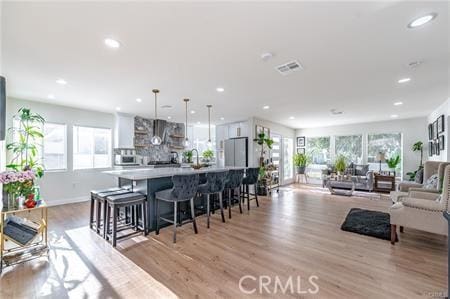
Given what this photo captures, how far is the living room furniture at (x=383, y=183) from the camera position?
Answer: 6.85m

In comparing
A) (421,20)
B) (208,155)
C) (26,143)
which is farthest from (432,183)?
(26,143)

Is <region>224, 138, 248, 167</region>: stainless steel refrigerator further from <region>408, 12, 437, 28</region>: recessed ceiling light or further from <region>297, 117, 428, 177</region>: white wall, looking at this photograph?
<region>408, 12, 437, 28</region>: recessed ceiling light

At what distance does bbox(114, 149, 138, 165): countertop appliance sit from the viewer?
6.05 meters

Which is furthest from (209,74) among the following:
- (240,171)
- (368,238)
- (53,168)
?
(53,168)

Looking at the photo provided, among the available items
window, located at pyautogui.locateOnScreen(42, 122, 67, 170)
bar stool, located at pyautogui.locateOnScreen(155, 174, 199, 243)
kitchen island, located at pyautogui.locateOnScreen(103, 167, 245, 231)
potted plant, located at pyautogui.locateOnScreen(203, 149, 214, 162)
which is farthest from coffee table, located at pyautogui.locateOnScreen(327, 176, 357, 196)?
window, located at pyautogui.locateOnScreen(42, 122, 67, 170)

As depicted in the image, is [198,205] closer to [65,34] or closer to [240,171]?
[240,171]

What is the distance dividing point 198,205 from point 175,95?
2458 millimetres

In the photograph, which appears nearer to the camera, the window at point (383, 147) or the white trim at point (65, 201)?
the white trim at point (65, 201)

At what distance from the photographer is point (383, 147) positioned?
7.73 m

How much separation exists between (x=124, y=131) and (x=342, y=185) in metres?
7.45

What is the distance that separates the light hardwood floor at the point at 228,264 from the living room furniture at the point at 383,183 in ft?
13.7

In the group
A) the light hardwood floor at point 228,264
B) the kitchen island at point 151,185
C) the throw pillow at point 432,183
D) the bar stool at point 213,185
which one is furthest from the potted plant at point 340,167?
the kitchen island at point 151,185

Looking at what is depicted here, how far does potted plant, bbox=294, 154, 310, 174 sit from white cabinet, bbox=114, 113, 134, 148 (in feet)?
23.1

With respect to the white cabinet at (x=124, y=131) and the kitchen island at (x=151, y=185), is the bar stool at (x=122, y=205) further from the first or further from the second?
the white cabinet at (x=124, y=131)
